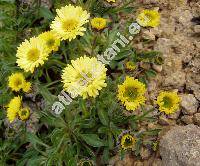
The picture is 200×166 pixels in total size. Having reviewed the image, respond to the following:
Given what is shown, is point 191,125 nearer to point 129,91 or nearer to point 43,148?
point 129,91

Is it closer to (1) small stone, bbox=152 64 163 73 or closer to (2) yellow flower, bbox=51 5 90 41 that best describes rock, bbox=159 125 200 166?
(1) small stone, bbox=152 64 163 73

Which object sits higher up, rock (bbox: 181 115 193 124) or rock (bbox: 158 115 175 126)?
rock (bbox: 181 115 193 124)

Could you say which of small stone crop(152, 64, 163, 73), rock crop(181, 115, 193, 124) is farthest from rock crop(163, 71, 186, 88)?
rock crop(181, 115, 193, 124)

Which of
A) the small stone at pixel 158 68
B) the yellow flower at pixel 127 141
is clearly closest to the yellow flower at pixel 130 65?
the small stone at pixel 158 68

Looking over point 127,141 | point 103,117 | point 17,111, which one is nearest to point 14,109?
point 17,111

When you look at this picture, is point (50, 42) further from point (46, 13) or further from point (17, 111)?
point (46, 13)

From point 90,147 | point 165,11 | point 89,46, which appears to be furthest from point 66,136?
point 165,11
